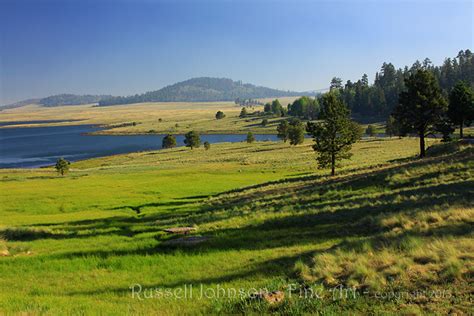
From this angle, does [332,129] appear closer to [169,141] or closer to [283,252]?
[283,252]

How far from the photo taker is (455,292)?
29.2ft

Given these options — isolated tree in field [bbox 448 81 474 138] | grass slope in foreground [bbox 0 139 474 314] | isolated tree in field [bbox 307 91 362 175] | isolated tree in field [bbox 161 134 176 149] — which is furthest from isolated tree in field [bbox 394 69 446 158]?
isolated tree in field [bbox 161 134 176 149]

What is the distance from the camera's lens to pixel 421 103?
147 ft

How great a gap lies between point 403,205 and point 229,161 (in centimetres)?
7310

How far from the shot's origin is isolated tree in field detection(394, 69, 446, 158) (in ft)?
146

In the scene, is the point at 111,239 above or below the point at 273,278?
below

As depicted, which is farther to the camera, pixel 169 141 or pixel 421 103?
pixel 169 141

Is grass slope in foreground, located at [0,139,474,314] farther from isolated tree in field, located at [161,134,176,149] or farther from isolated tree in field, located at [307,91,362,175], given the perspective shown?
isolated tree in field, located at [161,134,176,149]

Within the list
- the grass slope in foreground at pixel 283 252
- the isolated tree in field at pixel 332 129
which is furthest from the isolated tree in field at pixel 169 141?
the grass slope in foreground at pixel 283 252

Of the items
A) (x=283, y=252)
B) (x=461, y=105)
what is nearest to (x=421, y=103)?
(x=461, y=105)

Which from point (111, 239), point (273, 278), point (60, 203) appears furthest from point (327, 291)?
point (60, 203)

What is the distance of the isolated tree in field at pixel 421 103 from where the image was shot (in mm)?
44625

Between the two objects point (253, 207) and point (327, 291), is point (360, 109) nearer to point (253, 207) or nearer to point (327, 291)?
point (253, 207)

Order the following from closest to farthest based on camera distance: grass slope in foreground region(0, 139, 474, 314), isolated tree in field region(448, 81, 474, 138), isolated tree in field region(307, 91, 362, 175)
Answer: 1. grass slope in foreground region(0, 139, 474, 314)
2. isolated tree in field region(307, 91, 362, 175)
3. isolated tree in field region(448, 81, 474, 138)
